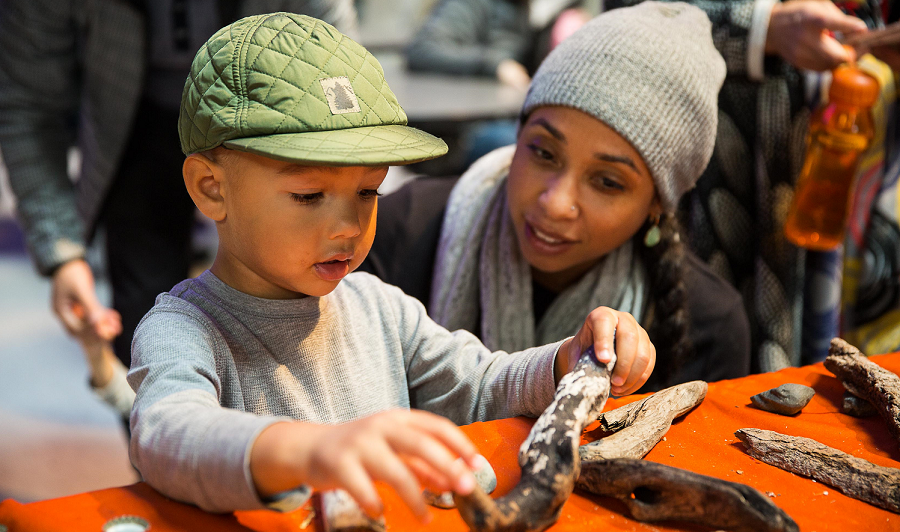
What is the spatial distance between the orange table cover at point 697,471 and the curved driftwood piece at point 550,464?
0.04 meters

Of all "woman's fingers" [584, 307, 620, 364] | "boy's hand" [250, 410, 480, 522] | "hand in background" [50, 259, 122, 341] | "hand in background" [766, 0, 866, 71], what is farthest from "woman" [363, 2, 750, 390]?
"boy's hand" [250, 410, 480, 522]

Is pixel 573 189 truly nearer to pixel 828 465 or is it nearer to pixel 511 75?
pixel 828 465

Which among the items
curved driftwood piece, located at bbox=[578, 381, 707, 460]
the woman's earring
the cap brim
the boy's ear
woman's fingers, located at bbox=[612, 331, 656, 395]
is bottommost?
curved driftwood piece, located at bbox=[578, 381, 707, 460]

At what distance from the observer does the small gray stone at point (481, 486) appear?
2.48 feet

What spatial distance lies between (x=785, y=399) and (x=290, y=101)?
2.48ft

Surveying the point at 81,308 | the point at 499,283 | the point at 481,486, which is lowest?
the point at 81,308

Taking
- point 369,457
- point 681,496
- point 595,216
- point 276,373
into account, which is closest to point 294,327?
point 276,373

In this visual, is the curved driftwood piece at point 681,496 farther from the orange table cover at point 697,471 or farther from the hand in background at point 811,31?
the hand in background at point 811,31

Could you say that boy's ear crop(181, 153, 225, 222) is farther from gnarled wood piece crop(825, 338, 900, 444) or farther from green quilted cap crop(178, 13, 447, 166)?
gnarled wood piece crop(825, 338, 900, 444)

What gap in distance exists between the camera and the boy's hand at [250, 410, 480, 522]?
1.88 ft

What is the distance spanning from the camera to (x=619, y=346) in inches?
35.4

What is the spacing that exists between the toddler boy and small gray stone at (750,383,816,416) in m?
0.22

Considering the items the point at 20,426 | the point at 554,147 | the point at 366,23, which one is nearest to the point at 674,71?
the point at 554,147

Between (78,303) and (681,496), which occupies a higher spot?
(681,496)
